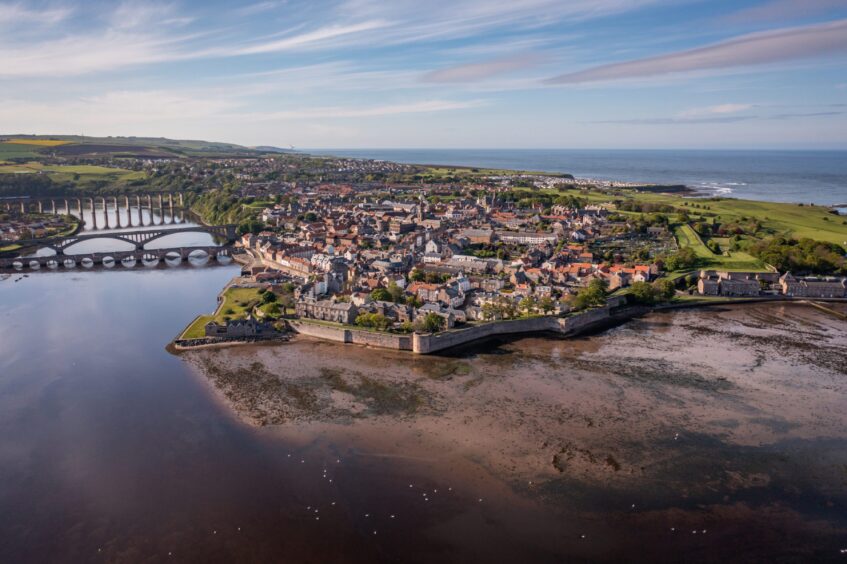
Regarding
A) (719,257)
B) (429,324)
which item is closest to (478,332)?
(429,324)

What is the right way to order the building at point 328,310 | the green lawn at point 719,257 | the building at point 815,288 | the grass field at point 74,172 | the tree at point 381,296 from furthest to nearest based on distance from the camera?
the grass field at point 74,172 < the green lawn at point 719,257 < the building at point 815,288 < the tree at point 381,296 < the building at point 328,310

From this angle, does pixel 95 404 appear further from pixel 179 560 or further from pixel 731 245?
pixel 731 245

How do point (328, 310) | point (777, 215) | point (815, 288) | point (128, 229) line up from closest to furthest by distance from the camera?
point (328, 310), point (815, 288), point (777, 215), point (128, 229)

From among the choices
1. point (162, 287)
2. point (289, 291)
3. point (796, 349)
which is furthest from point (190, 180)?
point (796, 349)

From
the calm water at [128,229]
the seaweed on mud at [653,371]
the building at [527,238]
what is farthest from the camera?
the calm water at [128,229]

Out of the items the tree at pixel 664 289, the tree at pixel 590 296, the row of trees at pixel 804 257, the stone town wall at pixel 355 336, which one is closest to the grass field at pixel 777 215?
the row of trees at pixel 804 257

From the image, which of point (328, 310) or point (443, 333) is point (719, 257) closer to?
point (443, 333)

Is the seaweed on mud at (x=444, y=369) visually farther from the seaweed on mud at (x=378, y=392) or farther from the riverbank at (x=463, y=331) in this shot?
the seaweed on mud at (x=378, y=392)
